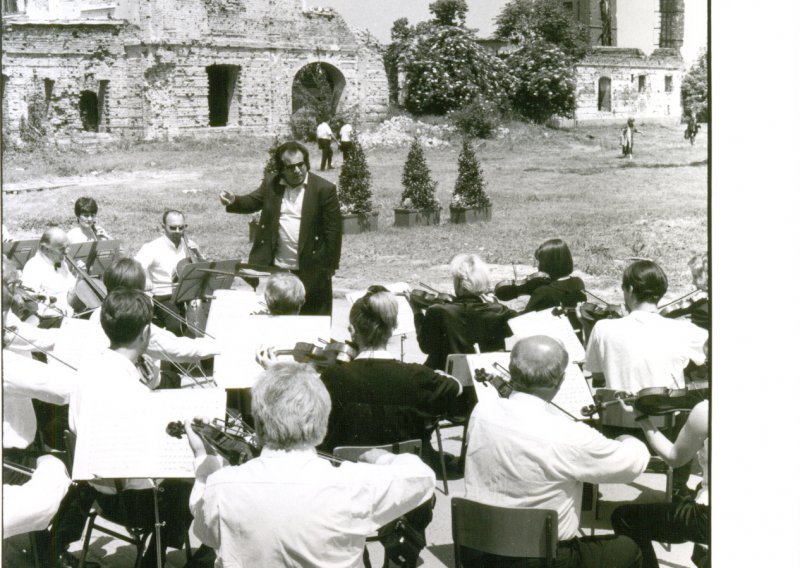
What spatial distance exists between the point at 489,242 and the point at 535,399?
34.8 ft

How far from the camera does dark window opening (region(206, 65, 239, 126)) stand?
21.1 meters

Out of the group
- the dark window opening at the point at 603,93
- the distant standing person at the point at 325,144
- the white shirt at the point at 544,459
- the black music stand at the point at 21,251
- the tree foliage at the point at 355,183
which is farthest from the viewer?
the dark window opening at the point at 603,93

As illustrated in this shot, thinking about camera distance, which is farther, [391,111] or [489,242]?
[391,111]

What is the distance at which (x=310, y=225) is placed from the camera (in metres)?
6.61

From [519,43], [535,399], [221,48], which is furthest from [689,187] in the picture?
[535,399]

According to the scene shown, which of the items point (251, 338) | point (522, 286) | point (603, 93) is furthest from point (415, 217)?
point (251, 338)

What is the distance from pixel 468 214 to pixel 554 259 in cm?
921

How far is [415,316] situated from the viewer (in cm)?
560

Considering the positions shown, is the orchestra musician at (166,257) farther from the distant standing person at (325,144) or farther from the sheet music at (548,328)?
the distant standing person at (325,144)

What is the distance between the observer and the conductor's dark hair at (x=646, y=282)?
465 centimetres

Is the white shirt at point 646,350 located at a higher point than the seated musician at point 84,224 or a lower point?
lower

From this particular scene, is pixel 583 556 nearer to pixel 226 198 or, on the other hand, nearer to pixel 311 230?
pixel 311 230

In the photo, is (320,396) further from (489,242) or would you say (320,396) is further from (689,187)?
(689,187)

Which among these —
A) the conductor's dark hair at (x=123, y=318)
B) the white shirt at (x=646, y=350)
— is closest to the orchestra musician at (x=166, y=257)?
the conductor's dark hair at (x=123, y=318)
